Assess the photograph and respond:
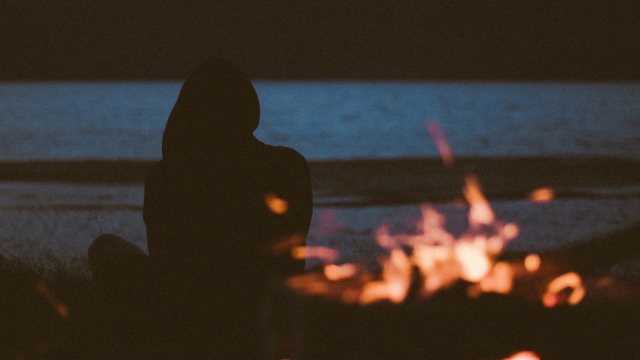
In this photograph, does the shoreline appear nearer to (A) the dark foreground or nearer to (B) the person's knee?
(B) the person's knee

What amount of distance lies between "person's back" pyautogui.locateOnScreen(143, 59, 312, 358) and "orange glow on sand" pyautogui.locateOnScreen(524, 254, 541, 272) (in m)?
1.02

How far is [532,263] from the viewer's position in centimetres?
232

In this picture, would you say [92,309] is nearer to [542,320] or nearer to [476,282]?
[476,282]

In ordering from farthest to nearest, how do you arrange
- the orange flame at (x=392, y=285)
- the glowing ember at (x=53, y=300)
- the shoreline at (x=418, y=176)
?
the shoreline at (x=418, y=176), the glowing ember at (x=53, y=300), the orange flame at (x=392, y=285)

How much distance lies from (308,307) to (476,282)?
721mm

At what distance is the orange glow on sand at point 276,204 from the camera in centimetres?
213

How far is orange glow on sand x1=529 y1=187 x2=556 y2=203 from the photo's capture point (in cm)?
794

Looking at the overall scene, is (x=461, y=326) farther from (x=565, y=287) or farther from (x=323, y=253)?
(x=323, y=253)

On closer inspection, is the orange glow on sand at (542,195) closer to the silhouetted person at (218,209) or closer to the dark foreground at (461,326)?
the dark foreground at (461,326)

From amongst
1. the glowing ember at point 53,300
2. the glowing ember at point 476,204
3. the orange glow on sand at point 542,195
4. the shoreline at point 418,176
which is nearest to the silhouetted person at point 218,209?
the glowing ember at point 53,300

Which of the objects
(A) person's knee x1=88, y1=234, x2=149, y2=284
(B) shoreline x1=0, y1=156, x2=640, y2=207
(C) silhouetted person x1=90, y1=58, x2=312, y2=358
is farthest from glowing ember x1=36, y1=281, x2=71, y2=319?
(B) shoreline x1=0, y1=156, x2=640, y2=207

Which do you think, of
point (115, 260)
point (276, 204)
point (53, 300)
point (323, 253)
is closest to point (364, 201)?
point (323, 253)

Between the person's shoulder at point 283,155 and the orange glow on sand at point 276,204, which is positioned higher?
the person's shoulder at point 283,155

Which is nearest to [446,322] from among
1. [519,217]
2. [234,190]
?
[234,190]
